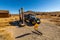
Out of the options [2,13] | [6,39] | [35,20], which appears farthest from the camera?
[2,13]

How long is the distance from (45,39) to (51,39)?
0.52m

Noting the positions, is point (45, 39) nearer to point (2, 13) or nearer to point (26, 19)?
point (26, 19)

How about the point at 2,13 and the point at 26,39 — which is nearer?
the point at 26,39

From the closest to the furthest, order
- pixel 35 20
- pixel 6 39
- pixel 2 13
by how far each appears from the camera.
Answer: pixel 6 39
pixel 35 20
pixel 2 13

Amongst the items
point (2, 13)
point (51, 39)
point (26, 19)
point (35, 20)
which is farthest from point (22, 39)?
point (2, 13)

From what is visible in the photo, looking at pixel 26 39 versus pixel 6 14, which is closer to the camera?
pixel 26 39

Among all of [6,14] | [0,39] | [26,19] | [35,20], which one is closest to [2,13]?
[6,14]

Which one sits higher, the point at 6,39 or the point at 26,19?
the point at 26,19

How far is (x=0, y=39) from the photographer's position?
7348 millimetres

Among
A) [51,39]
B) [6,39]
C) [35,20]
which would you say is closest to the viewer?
[51,39]

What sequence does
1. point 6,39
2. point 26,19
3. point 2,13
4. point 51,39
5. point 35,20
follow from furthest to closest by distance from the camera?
point 2,13
point 26,19
point 35,20
point 6,39
point 51,39

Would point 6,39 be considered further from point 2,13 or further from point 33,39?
point 2,13

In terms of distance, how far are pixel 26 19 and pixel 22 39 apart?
34.4ft

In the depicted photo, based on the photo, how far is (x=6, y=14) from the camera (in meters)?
30.8
